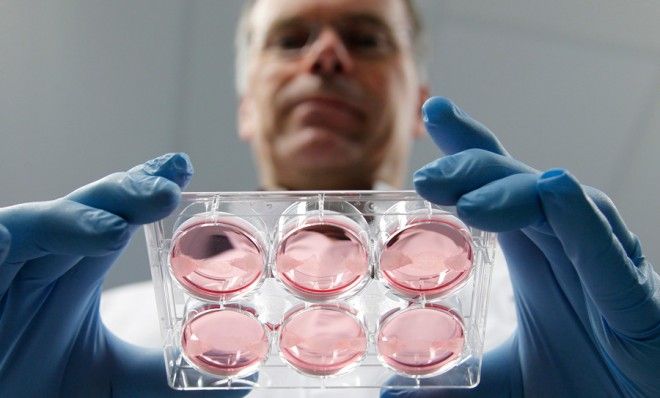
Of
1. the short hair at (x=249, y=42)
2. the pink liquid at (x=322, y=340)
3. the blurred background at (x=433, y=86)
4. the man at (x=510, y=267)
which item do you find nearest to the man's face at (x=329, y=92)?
the short hair at (x=249, y=42)

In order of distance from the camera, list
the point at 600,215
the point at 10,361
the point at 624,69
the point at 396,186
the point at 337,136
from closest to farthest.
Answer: the point at 600,215 → the point at 10,361 → the point at 337,136 → the point at 396,186 → the point at 624,69

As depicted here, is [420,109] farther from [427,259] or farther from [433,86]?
[427,259]

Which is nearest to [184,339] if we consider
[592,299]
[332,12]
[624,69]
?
[592,299]

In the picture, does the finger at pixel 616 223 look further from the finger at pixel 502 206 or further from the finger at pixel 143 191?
the finger at pixel 143 191

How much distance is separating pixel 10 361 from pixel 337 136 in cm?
110

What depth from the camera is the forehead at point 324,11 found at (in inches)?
79.7

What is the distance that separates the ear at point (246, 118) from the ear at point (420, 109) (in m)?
0.53

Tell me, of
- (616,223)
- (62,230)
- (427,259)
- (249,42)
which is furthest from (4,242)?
(249,42)

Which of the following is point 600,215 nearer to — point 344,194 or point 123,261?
point 344,194

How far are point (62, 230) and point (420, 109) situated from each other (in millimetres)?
1625

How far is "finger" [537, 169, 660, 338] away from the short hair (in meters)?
1.48

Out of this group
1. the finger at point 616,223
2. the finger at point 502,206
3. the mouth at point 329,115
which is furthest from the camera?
the mouth at point 329,115

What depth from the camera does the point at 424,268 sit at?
923mm

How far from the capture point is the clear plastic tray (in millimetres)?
920
